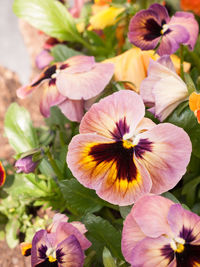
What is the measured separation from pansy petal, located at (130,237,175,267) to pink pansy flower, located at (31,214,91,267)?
3.7 inches

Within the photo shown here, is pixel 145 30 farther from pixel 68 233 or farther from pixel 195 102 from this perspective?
pixel 68 233

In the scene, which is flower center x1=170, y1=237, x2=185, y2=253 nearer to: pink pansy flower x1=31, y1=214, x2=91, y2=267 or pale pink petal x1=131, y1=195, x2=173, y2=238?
pale pink petal x1=131, y1=195, x2=173, y2=238

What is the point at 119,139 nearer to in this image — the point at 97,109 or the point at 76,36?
the point at 97,109

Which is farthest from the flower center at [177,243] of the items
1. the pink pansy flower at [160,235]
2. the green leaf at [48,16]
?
the green leaf at [48,16]

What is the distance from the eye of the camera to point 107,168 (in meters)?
0.40

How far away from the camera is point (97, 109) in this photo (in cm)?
39

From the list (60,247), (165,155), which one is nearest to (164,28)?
(165,155)

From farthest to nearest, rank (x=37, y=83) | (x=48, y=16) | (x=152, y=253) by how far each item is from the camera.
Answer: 1. (x=48, y=16)
2. (x=37, y=83)
3. (x=152, y=253)

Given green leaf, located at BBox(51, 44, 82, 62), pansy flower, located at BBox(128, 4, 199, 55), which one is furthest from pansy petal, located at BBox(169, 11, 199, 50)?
green leaf, located at BBox(51, 44, 82, 62)

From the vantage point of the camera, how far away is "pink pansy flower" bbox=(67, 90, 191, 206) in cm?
37

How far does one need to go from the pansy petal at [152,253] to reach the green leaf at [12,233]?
1.19ft

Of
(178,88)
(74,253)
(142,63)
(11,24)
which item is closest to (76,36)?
(142,63)

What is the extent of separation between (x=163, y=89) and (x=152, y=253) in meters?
0.20

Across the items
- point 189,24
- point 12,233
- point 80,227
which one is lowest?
point 12,233
